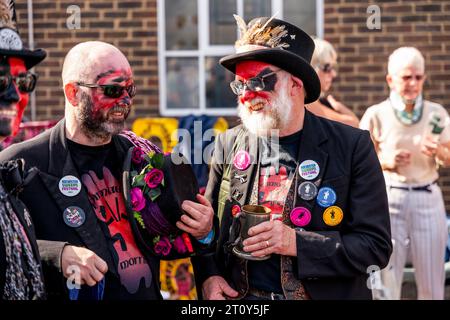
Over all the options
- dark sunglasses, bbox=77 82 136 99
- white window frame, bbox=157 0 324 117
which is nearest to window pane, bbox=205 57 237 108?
white window frame, bbox=157 0 324 117

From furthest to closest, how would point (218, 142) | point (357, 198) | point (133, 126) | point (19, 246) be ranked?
1. point (133, 126)
2. point (218, 142)
3. point (357, 198)
4. point (19, 246)

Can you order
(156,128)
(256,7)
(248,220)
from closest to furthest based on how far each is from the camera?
(248,220)
(156,128)
(256,7)

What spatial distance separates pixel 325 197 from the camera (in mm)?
3357

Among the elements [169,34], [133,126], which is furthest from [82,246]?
[169,34]

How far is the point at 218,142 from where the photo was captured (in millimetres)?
3764

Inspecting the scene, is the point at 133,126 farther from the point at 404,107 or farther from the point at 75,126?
the point at 75,126

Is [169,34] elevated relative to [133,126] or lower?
elevated

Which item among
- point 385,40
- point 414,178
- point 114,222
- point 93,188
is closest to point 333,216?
point 114,222

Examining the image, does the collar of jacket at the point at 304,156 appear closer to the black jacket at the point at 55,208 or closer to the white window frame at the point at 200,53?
the black jacket at the point at 55,208

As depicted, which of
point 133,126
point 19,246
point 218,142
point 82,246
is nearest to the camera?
point 19,246

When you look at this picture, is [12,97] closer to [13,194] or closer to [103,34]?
[13,194]

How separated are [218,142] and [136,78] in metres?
4.20

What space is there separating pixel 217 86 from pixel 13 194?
537 centimetres

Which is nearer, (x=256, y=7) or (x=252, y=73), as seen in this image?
(x=252, y=73)
